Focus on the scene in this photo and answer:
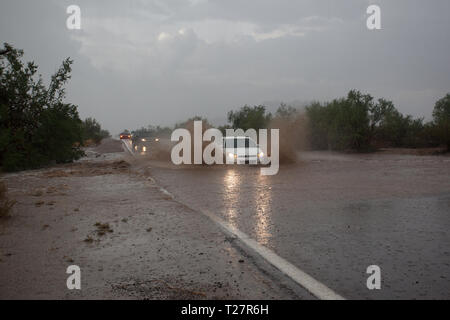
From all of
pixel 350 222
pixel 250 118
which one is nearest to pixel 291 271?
pixel 350 222

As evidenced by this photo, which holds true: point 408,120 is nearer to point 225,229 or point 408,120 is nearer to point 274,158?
point 274,158

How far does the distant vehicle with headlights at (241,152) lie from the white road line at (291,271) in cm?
1319

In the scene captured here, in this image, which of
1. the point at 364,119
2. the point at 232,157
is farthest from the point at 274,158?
the point at 364,119

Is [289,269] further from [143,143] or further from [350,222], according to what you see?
[143,143]

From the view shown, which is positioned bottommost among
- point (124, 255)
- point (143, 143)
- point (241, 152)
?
point (124, 255)

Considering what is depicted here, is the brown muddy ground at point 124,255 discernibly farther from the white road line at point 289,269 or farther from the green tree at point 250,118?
the green tree at point 250,118

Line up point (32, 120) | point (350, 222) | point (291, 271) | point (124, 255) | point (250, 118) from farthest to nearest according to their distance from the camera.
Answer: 1. point (250, 118)
2. point (32, 120)
3. point (350, 222)
4. point (124, 255)
5. point (291, 271)

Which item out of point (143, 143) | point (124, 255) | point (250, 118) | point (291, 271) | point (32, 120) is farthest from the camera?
point (250, 118)

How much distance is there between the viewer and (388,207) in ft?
27.0

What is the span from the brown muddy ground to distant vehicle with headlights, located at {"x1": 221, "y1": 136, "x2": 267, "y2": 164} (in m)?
10.3

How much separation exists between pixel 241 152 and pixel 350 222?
42.7ft

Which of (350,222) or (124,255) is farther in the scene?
(350,222)

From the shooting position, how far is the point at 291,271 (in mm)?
4395

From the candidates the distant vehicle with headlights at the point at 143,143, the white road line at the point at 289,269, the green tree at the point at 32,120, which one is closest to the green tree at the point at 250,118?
the distant vehicle with headlights at the point at 143,143
